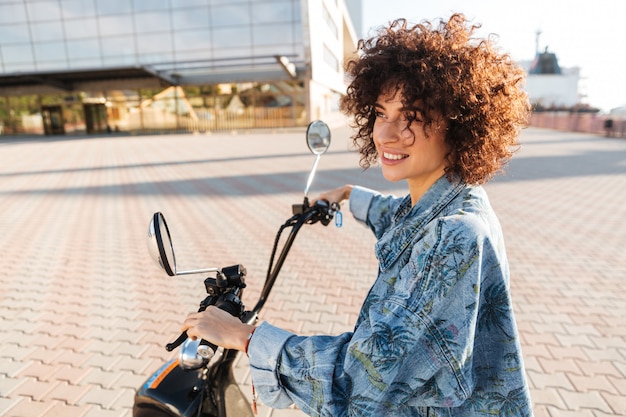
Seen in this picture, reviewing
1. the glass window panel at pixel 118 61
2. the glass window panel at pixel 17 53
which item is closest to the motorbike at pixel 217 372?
the glass window panel at pixel 118 61

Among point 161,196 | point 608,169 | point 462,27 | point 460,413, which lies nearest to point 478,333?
point 460,413

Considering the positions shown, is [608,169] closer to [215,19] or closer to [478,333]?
[478,333]

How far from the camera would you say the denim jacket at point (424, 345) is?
3.06 ft

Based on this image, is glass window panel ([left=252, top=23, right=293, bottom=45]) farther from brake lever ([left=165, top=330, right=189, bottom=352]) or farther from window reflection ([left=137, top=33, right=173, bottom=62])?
brake lever ([left=165, top=330, right=189, bottom=352])

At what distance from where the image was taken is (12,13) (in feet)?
94.6

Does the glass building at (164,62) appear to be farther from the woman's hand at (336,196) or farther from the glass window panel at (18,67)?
the woman's hand at (336,196)

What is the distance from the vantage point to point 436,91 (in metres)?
1.14

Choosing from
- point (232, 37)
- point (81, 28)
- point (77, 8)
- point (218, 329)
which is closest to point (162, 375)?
point (218, 329)

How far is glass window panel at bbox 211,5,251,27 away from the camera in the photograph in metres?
26.8

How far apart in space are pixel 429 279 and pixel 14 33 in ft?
120

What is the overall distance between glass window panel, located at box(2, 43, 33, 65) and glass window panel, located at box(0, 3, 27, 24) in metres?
1.60

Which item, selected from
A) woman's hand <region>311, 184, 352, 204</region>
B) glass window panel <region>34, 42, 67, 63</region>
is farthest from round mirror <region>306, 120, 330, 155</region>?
glass window panel <region>34, 42, 67, 63</region>

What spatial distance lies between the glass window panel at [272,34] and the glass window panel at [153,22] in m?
5.77

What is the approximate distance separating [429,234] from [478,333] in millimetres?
297
